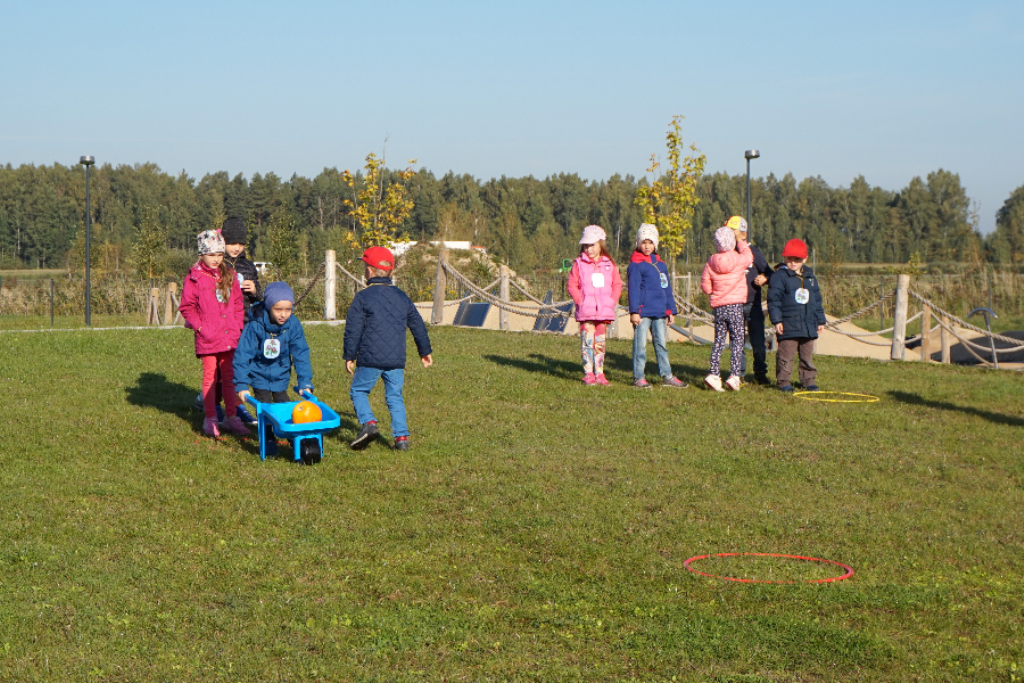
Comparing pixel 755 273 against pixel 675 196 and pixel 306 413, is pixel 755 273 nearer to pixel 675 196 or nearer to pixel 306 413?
pixel 306 413

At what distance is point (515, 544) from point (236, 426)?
3972mm

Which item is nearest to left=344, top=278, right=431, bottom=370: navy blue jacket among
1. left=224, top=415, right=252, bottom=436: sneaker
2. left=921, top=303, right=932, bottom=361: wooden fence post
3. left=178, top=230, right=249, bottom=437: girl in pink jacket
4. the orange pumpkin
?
the orange pumpkin

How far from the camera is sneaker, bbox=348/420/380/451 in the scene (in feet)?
27.5

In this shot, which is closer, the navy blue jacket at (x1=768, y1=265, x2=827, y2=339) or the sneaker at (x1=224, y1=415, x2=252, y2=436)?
the sneaker at (x1=224, y1=415, x2=252, y2=436)

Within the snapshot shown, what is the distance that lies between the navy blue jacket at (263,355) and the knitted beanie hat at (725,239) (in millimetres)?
5427

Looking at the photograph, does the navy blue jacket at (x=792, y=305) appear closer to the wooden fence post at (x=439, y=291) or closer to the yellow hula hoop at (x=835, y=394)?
the yellow hula hoop at (x=835, y=394)

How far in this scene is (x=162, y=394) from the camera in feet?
37.2

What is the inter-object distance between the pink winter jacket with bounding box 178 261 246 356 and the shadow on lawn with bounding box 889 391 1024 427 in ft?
25.4

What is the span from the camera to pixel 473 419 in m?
10.2

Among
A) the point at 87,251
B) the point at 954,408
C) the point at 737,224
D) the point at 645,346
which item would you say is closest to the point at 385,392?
the point at 645,346

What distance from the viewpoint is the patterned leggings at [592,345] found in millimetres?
12500

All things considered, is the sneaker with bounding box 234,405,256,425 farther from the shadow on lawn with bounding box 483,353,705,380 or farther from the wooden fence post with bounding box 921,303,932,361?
the wooden fence post with bounding box 921,303,932,361

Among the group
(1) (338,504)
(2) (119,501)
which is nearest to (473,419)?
(1) (338,504)

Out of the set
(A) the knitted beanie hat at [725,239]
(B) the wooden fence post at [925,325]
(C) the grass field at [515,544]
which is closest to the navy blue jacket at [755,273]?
(A) the knitted beanie hat at [725,239]
